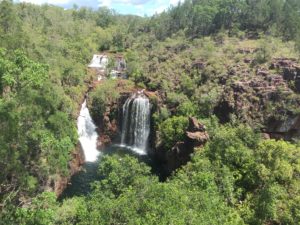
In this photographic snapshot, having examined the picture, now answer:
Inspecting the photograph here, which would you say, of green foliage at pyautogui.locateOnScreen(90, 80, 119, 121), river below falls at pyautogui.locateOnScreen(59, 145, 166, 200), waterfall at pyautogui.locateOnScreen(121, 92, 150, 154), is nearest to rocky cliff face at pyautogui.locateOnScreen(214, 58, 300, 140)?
waterfall at pyautogui.locateOnScreen(121, 92, 150, 154)

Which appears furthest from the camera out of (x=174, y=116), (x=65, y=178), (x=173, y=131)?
(x=174, y=116)

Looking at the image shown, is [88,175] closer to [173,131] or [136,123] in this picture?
[173,131]

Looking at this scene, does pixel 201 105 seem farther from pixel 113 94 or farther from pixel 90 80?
pixel 90 80

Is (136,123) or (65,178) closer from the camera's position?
(65,178)

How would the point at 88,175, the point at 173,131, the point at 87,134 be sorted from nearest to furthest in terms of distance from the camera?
the point at 88,175 < the point at 173,131 < the point at 87,134

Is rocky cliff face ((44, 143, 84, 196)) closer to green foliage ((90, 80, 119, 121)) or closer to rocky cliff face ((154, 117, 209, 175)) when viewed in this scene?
green foliage ((90, 80, 119, 121))

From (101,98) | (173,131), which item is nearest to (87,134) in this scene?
(101,98)

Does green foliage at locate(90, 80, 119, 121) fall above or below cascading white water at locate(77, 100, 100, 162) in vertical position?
above

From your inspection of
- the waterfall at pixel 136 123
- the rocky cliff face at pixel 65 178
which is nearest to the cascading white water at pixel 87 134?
the rocky cliff face at pixel 65 178

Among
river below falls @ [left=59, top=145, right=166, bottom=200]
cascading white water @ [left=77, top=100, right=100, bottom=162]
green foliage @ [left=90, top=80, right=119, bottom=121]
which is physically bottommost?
river below falls @ [left=59, top=145, right=166, bottom=200]
